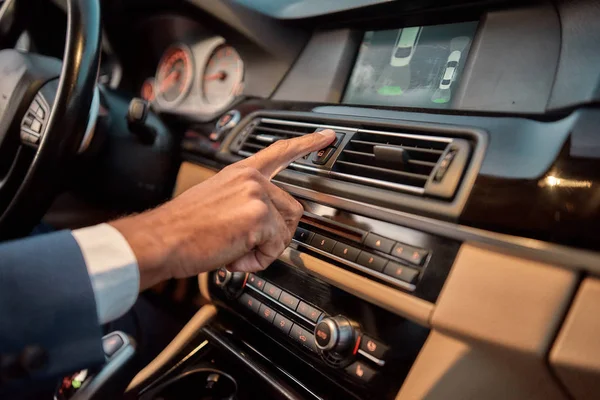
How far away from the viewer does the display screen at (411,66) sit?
0.92 m

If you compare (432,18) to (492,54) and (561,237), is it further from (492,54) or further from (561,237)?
(561,237)

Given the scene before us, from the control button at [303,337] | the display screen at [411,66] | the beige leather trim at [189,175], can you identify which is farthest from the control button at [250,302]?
the display screen at [411,66]

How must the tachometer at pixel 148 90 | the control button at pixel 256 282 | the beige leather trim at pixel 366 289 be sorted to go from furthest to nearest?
1. the tachometer at pixel 148 90
2. the control button at pixel 256 282
3. the beige leather trim at pixel 366 289

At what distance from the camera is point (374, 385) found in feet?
2.29

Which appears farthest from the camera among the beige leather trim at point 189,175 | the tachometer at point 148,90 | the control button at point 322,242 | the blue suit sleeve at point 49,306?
the tachometer at point 148,90

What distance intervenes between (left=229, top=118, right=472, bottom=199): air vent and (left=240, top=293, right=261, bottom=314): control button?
9.5 inches

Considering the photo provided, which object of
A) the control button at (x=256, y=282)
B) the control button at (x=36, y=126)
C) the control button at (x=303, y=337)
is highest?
the control button at (x=36, y=126)

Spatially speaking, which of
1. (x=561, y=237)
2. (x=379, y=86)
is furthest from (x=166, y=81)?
(x=561, y=237)

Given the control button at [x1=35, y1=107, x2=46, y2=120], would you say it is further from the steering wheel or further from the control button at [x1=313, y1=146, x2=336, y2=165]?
the control button at [x1=313, y1=146, x2=336, y2=165]

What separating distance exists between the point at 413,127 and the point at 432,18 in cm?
29

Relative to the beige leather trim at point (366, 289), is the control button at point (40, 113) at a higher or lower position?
higher

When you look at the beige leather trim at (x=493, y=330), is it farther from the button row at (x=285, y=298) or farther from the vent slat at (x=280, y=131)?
the vent slat at (x=280, y=131)

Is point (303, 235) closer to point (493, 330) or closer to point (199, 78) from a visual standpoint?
point (493, 330)

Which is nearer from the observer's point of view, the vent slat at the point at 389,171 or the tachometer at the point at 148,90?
the vent slat at the point at 389,171
